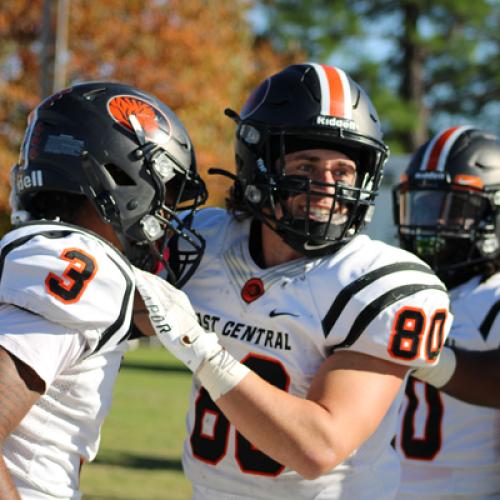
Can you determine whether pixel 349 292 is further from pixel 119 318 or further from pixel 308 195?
pixel 119 318

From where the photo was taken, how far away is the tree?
2098 centimetres

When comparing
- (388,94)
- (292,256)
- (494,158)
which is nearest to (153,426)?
(494,158)

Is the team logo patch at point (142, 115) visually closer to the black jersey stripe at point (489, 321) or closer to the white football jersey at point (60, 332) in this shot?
the white football jersey at point (60, 332)

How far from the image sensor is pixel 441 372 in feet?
9.80

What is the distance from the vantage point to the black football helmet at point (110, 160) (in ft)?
8.36

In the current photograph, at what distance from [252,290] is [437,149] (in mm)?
1557

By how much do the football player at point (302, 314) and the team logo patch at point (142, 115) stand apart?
1.25 feet

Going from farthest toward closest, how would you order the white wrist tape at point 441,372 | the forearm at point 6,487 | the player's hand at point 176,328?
the white wrist tape at point 441,372, the player's hand at point 176,328, the forearm at point 6,487

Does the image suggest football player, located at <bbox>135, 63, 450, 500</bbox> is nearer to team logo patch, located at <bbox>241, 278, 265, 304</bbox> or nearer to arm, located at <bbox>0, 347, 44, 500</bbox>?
team logo patch, located at <bbox>241, 278, 265, 304</bbox>

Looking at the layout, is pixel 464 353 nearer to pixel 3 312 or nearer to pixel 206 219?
pixel 206 219

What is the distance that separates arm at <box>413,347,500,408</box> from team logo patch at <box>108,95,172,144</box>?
1.19 metres

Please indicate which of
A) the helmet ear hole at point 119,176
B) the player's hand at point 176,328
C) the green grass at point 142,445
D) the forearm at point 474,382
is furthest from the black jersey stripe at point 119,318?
the green grass at point 142,445

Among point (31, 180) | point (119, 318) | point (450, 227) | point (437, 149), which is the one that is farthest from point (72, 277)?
point (437, 149)

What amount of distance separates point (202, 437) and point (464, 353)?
0.99 m
